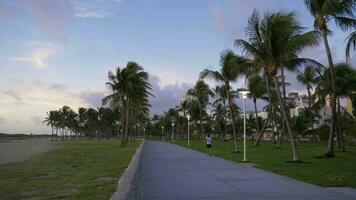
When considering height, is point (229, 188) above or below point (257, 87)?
below

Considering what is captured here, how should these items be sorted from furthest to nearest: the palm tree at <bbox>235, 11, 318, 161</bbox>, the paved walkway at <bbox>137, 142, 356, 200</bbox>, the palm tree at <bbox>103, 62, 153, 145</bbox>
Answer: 1. the palm tree at <bbox>103, 62, 153, 145</bbox>
2. the palm tree at <bbox>235, 11, 318, 161</bbox>
3. the paved walkway at <bbox>137, 142, 356, 200</bbox>

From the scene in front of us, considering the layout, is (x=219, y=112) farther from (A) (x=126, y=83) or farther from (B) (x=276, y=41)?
(B) (x=276, y=41)

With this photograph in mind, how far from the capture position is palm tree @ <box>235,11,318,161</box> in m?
23.0

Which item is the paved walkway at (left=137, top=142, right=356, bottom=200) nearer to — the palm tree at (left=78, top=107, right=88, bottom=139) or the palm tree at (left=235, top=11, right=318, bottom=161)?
the palm tree at (left=235, top=11, right=318, bottom=161)

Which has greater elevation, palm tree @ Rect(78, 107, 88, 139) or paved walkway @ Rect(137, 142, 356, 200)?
palm tree @ Rect(78, 107, 88, 139)

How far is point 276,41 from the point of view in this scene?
23266mm

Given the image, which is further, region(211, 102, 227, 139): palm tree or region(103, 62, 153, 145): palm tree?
region(211, 102, 227, 139): palm tree

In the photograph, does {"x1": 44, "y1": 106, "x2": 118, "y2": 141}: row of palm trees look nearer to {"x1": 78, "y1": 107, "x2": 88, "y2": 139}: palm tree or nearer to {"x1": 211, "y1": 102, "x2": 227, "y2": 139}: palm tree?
{"x1": 78, "y1": 107, "x2": 88, "y2": 139}: palm tree

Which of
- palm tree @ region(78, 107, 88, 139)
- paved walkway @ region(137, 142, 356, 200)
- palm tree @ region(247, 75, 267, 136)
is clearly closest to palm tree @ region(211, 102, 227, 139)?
palm tree @ region(247, 75, 267, 136)

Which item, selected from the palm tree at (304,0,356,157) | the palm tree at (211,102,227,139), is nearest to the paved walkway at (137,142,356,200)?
the palm tree at (304,0,356,157)

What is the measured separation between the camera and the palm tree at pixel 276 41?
23.0m

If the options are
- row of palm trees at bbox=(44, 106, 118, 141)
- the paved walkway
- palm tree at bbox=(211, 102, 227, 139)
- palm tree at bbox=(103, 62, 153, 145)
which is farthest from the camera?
row of palm trees at bbox=(44, 106, 118, 141)

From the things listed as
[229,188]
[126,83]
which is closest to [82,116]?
[126,83]

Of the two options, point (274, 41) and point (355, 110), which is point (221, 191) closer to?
point (274, 41)
